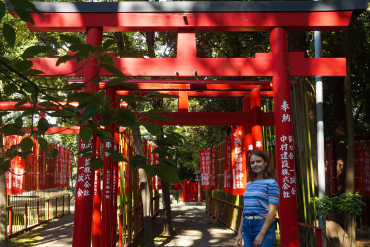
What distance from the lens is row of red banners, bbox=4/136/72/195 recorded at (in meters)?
10.5

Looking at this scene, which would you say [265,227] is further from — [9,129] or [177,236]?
[177,236]

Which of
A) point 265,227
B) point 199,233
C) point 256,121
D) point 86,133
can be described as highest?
point 256,121

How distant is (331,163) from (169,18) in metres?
9.78

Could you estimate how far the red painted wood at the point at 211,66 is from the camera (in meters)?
4.72

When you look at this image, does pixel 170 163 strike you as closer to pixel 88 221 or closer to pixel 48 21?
pixel 88 221

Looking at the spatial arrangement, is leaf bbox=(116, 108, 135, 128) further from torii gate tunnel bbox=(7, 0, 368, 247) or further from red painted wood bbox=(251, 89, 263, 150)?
red painted wood bbox=(251, 89, 263, 150)

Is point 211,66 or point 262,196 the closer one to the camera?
point 262,196

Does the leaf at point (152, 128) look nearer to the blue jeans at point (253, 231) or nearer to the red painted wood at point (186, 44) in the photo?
the blue jeans at point (253, 231)

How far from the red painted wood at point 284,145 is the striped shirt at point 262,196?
1388 millimetres

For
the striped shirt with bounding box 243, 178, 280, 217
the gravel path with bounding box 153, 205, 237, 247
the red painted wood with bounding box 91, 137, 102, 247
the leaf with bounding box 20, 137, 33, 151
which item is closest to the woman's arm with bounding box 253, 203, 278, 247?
the striped shirt with bounding box 243, 178, 280, 217

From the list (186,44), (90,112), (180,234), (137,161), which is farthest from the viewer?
(180,234)

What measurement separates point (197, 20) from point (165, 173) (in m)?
3.80

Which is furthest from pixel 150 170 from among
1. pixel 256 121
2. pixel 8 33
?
pixel 256 121

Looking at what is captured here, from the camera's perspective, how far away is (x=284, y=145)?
4.60 meters
